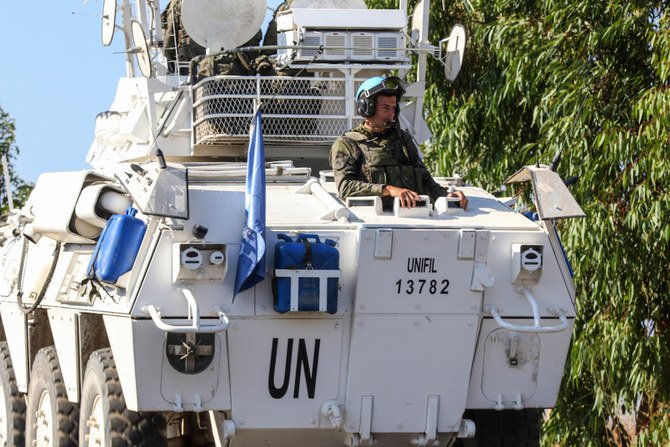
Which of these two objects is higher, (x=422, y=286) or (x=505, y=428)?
(x=422, y=286)

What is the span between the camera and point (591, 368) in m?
16.4

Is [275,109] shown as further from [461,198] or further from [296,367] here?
[296,367]

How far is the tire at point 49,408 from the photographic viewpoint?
12.7m

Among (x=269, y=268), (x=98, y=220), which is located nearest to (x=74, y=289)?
(x=98, y=220)

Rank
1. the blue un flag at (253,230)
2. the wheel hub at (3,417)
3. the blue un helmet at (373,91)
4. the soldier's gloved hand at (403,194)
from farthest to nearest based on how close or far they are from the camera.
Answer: the wheel hub at (3,417) < the blue un helmet at (373,91) < the soldier's gloved hand at (403,194) < the blue un flag at (253,230)

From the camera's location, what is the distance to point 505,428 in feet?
40.7

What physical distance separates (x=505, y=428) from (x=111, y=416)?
2864 millimetres

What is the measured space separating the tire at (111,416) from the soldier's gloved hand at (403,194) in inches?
85.1

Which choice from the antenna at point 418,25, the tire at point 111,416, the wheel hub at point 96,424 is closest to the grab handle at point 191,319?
the tire at point 111,416

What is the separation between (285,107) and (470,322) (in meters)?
3.15

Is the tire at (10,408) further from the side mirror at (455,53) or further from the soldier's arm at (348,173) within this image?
the side mirror at (455,53)

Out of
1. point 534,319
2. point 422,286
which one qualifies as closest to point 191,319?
point 422,286

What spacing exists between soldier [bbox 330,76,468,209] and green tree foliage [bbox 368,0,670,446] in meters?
3.38

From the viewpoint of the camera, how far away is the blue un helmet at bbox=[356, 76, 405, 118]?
41.0ft
